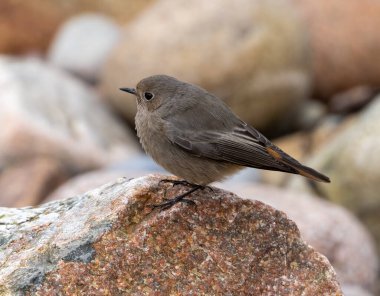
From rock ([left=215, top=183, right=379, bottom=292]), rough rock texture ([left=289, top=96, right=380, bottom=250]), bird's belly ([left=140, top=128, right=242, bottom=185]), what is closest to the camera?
bird's belly ([left=140, top=128, right=242, bottom=185])

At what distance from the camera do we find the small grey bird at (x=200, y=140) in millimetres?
5219

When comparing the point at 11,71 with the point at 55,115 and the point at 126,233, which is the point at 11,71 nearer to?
the point at 55,115

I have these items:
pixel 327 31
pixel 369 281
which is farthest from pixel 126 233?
pixel 327 31

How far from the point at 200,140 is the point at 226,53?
5.99 m

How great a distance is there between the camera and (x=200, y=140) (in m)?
5.31

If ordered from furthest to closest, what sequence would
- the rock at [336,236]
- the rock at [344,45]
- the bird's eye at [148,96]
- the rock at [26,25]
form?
the rock at [26,25] → the rock at [344,45] → the rock at [336,236] → the bird's eye at [148,96]

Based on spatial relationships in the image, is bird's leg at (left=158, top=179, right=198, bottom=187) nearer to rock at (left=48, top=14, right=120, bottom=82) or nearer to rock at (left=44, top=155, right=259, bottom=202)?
rock at (left=44, top=155, right=259, bottom=202)

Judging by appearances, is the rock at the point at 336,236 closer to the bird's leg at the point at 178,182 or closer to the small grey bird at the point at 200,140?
the small grey bird at the point at 200,140

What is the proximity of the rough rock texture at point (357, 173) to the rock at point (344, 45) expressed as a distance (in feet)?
12.6

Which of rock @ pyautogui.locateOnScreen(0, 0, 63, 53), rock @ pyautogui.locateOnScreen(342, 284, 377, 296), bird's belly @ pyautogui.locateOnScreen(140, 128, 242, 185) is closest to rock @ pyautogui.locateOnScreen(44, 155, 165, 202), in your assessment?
bird's belly @ pyautogui.locateOnScreen(140, 128, 242, 185)

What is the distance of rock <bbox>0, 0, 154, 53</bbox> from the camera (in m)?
15.4

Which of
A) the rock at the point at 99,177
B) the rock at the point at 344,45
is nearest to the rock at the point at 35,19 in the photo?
the rock at the point at 344,45

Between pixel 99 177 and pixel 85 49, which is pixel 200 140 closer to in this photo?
pixel 99 177

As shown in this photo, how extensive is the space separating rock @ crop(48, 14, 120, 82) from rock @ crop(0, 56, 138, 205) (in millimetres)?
1591
